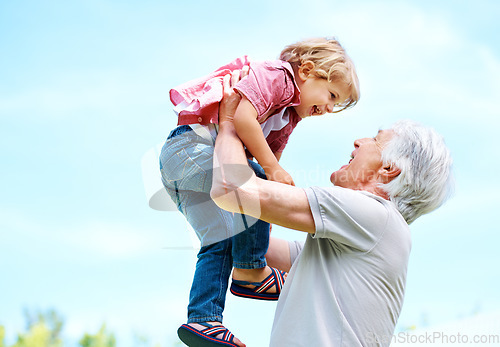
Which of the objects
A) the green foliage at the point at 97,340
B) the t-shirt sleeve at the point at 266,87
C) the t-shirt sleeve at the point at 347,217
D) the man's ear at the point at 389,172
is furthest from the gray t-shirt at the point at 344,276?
the green foliage at the point at 97,340

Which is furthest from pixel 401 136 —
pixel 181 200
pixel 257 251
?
pixel 181 200

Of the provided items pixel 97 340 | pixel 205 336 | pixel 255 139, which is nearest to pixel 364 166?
pixel 255 139

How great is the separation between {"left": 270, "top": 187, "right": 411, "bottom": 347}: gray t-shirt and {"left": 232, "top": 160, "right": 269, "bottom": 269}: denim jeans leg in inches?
6.9

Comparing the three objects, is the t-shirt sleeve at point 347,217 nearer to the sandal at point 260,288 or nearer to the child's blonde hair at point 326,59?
the sandal at point 260,288

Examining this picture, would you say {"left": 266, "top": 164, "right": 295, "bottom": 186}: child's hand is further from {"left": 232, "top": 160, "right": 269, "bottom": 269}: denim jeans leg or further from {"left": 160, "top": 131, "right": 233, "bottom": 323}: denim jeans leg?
{"left": 160, "top": 131, "right": 233, "bottom": 323}: denim jeans leg

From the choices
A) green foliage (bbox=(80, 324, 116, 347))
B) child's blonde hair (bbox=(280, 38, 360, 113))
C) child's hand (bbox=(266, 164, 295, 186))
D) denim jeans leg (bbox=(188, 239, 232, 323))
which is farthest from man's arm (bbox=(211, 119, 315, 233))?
green foliage (bbox=(80, 324, 116, 347))

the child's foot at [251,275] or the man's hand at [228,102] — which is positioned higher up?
the man's hand at [228,102]

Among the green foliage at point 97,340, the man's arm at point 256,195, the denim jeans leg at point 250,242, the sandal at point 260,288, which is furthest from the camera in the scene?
the green foliage at point 97,340

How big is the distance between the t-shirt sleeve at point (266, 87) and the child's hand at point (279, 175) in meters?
0.18

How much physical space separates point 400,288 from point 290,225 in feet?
1.55

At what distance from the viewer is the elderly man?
158 centimetres

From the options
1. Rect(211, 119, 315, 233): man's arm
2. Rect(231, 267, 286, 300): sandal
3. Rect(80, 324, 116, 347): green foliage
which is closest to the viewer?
Rect(211, 119, 315, 233): man's arm

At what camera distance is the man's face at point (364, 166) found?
6.03 feet

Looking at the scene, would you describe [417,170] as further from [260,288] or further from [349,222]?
[260,288]
